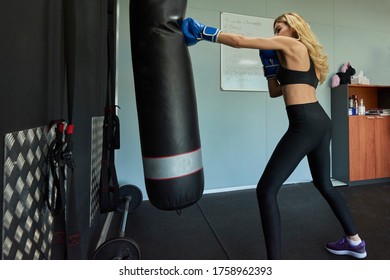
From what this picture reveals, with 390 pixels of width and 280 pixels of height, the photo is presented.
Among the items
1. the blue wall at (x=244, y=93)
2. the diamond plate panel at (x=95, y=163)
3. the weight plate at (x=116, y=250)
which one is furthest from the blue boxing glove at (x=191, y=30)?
the blue wall at (x=244, y=93)

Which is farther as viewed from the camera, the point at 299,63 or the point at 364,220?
the point at 364,220

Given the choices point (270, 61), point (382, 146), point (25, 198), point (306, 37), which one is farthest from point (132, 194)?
point (382, 146)

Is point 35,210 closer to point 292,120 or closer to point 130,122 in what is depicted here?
point 292,120

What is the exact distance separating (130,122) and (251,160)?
61.8 inches

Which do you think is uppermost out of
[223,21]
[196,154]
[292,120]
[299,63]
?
[223,21]

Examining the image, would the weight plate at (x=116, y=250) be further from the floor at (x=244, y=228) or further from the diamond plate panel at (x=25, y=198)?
the floor at (x=244, y=228)

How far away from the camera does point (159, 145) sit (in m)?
0.91

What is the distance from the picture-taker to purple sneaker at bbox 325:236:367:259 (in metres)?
1.48

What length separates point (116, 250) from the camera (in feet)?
3.76

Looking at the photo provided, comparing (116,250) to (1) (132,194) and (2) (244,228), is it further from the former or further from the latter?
(2) (244,228)

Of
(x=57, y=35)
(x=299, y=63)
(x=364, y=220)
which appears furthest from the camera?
(x=364, y=220)

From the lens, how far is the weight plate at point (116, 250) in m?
1.13

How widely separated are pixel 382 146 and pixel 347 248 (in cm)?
235

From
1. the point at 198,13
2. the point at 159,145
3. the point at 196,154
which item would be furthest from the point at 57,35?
the point at 198,13
